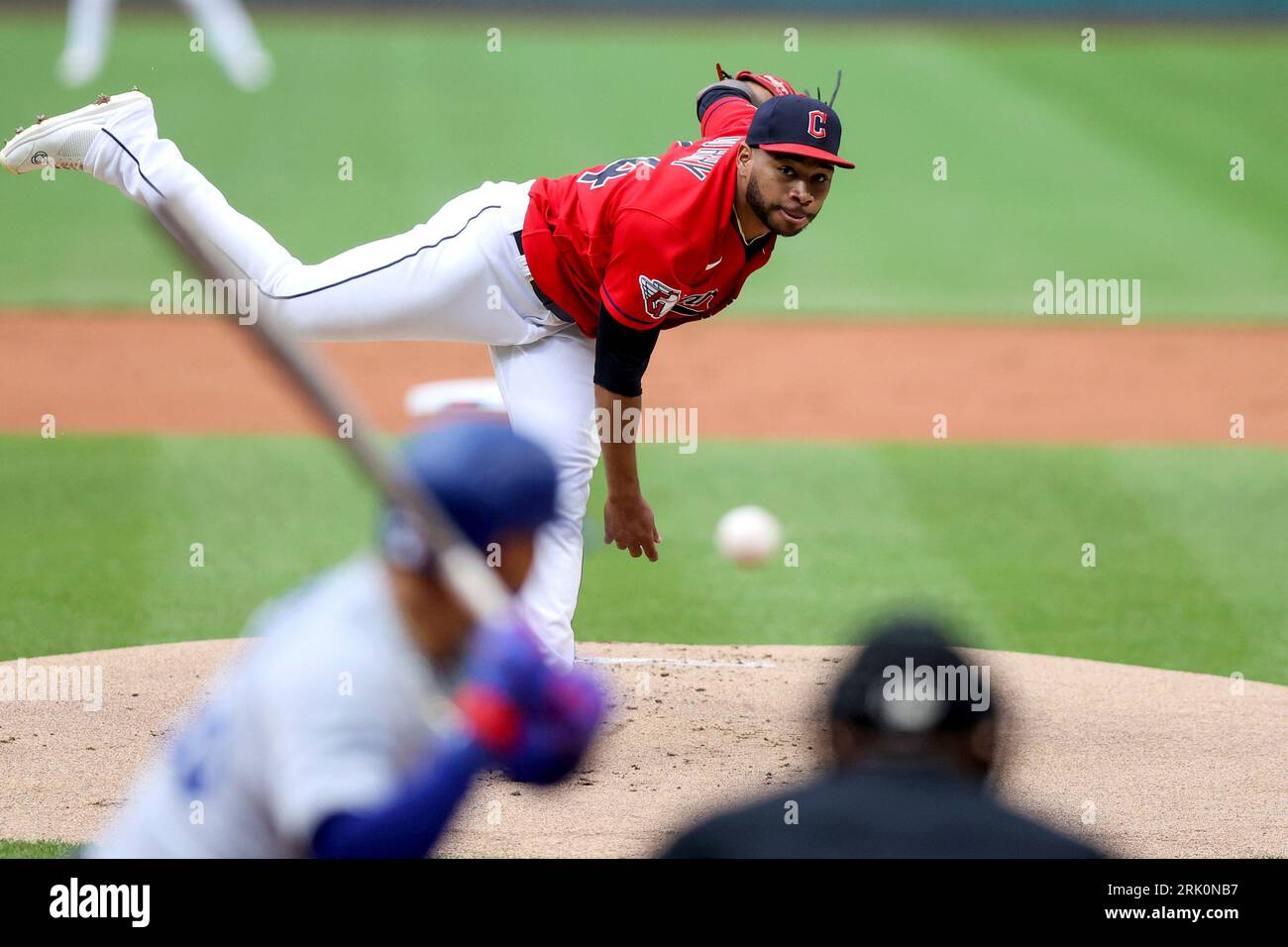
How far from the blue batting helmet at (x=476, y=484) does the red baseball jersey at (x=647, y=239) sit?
277 centimetres

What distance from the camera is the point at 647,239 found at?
543 cm

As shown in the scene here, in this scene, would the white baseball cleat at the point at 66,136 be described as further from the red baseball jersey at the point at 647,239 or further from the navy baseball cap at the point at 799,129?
the navy baseball cap at the point at 799,129

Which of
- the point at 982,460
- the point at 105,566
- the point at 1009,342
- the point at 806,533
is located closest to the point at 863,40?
the point at 1009,342

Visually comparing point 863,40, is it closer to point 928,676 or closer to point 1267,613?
point 1267,613

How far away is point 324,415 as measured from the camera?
300cm

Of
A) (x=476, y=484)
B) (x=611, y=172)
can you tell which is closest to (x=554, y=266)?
(x=611, y=172)

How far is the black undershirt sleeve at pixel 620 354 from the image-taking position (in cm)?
545

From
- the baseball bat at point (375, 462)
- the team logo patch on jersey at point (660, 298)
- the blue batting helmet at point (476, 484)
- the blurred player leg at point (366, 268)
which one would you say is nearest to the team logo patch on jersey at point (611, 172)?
the blurred player leg at point (366, 268)

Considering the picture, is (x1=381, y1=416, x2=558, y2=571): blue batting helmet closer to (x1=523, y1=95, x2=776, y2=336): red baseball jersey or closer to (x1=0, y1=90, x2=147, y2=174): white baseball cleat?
(x1=523, y1=95, x2=776, y2=336): red baseball jersey

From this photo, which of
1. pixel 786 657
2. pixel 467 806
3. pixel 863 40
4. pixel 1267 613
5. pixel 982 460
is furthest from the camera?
pixel 863 40

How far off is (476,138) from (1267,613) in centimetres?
1468

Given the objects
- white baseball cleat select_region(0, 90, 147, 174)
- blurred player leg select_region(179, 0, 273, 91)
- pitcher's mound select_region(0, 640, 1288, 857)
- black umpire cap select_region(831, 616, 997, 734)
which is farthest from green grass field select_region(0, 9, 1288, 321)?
black umpire cap select_region(831, 616, 997, 734)

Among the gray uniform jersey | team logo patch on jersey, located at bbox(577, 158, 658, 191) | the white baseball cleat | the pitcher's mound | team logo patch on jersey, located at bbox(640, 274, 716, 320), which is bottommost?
the pitcher's mound

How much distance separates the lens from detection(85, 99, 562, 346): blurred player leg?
18.8 feet
